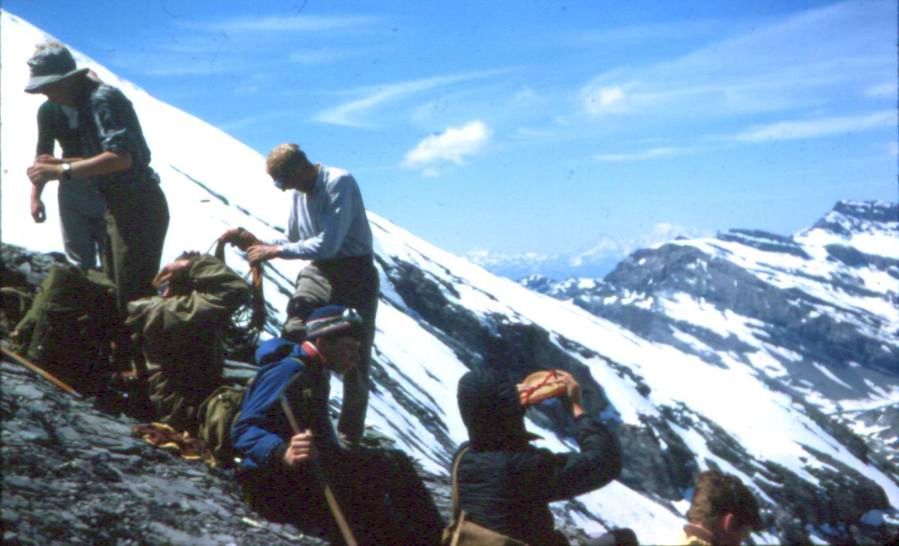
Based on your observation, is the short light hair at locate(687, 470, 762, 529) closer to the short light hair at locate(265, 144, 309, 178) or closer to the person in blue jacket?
the person in blue jacket

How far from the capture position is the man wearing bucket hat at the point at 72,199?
8750 mm

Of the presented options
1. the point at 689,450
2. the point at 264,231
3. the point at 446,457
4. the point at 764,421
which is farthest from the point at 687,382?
the point at 446,457

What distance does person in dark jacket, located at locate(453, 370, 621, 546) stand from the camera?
18.6 feet

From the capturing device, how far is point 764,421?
498 feet

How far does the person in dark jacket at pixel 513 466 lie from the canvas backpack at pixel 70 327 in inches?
190

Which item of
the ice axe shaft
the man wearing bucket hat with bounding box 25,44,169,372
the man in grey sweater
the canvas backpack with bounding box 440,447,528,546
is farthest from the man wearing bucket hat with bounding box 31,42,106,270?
the canvas backpack with bounding box 440,447,528,546

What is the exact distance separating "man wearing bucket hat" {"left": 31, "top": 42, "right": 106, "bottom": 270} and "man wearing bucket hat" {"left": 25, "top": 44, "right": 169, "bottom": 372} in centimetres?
13

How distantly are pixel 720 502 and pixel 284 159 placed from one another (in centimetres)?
478

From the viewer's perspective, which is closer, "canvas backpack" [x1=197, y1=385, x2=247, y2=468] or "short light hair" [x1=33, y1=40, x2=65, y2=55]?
"canvas backpack" [x1=197, y1=385, x2=247, y2=468]

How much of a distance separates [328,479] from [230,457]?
1.50 m

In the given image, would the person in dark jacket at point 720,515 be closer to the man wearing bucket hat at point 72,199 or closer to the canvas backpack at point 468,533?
the canvas backpack at point 468,533

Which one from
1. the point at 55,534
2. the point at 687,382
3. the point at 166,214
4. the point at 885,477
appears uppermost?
the point at 166,214

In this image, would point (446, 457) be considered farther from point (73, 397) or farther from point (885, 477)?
point (885, 477)

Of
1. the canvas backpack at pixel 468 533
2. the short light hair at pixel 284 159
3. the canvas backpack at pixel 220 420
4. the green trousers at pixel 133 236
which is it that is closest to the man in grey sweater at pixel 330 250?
the short light hair at pixel 284 159
